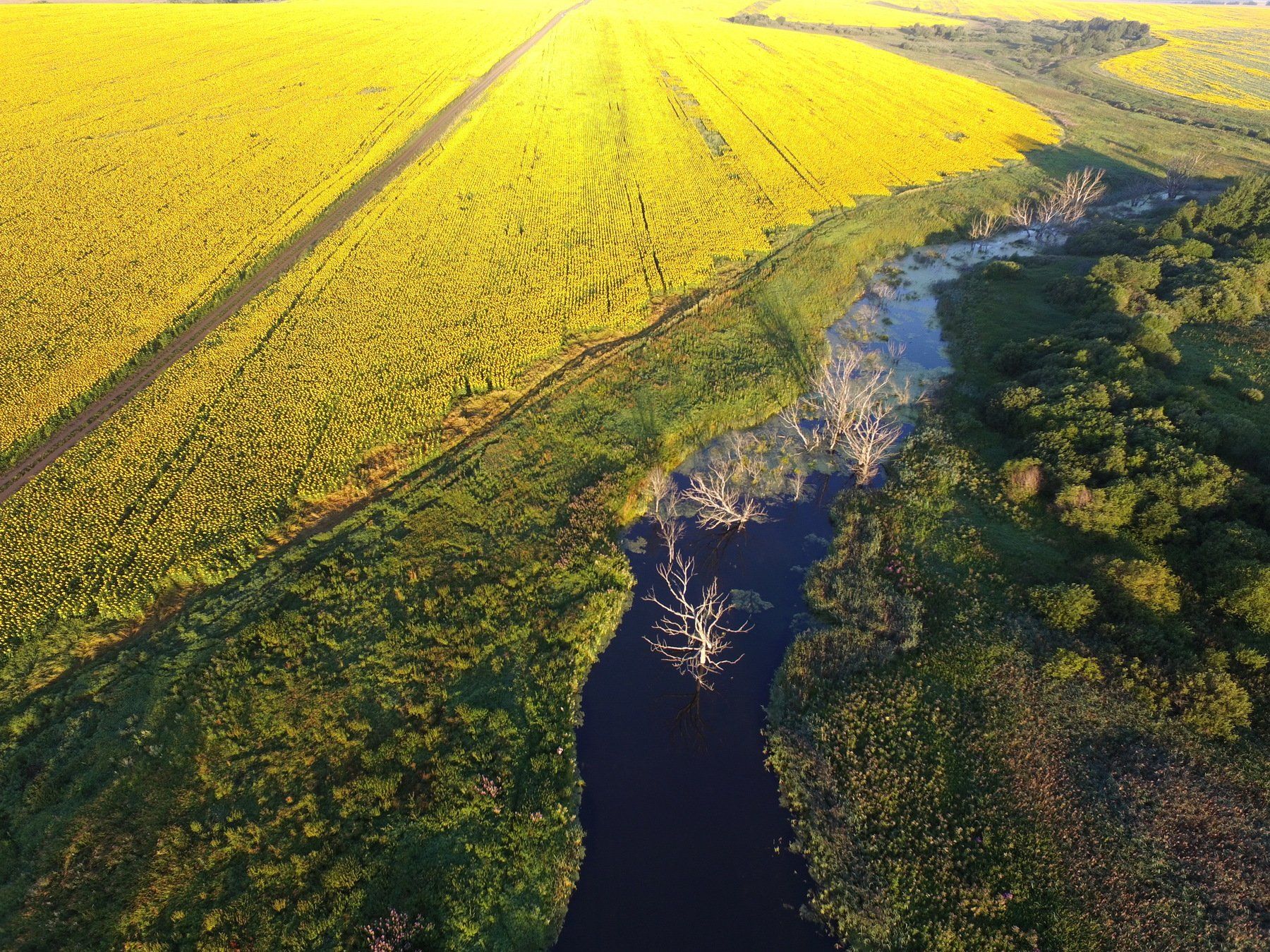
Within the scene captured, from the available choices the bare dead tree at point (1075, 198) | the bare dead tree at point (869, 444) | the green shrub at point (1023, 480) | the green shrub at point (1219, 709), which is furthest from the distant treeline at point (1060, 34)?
the green shrub at point (1219, 709)

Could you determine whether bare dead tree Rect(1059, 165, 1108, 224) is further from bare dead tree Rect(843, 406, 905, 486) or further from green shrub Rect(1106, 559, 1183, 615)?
green shrub Rect(1106, 559, 1183, 615)

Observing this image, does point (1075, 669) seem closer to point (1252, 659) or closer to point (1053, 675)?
point (1053, 675)

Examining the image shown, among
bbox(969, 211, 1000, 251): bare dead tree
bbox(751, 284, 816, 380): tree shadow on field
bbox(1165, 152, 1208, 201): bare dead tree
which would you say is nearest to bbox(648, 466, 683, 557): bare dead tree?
bbox(751, 284, 816, 380): tree shadow on field

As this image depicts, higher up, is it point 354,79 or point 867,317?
point 354,79

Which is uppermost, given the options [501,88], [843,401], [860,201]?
[501,88]

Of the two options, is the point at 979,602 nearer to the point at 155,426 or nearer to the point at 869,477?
the point at 869,477

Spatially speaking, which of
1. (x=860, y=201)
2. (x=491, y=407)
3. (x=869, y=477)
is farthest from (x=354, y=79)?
(x=869, y=477)
